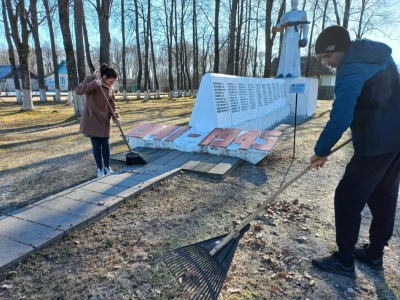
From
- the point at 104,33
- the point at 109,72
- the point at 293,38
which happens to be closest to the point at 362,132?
the point at 109,72

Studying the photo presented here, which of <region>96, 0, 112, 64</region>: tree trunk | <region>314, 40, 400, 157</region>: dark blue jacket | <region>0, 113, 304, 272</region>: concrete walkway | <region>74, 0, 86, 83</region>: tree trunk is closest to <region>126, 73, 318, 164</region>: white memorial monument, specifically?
<region>0, 113, 304, 272</region>: concrete walkway

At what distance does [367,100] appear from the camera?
2.02 metres

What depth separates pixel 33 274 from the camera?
7.27 ft

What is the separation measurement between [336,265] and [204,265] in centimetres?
107

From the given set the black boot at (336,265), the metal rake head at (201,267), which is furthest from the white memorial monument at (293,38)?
the metal rake head at (201,267)

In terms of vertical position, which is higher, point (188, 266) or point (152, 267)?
Answer: point (188, 266)

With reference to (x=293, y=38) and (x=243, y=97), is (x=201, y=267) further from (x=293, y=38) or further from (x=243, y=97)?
(x=293, y=38)

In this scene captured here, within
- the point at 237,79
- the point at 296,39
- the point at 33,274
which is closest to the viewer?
the point at 33,274

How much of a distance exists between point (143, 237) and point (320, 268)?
153cm

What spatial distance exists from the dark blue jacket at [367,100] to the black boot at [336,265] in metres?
0.88

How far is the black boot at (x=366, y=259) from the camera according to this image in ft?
7.89

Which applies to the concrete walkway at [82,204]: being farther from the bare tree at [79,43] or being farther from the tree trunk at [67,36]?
the tree trunk at [67,36]

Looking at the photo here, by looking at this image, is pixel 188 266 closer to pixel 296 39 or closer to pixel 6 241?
pixel 6 241

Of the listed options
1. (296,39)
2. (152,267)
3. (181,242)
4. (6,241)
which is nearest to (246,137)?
(181,242)
